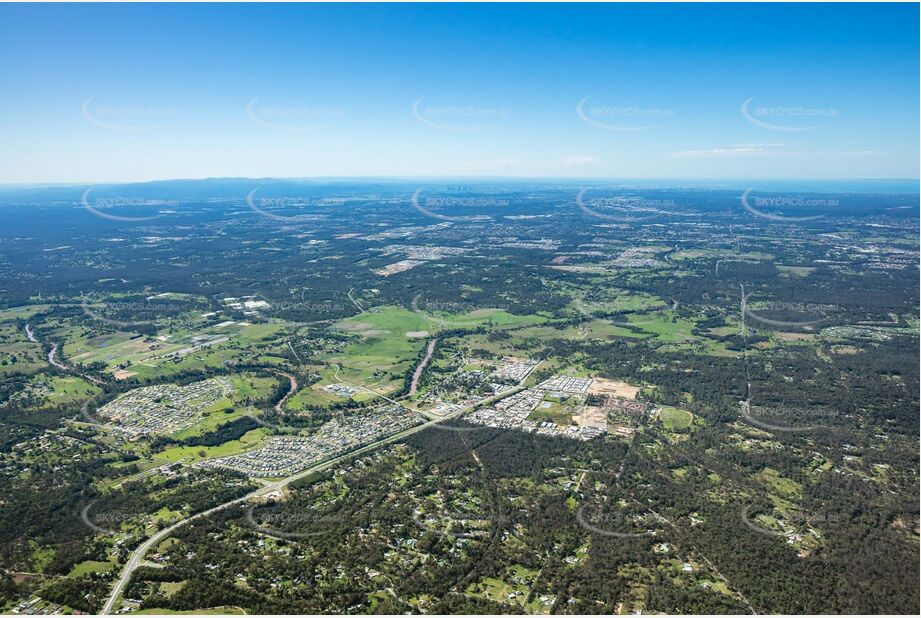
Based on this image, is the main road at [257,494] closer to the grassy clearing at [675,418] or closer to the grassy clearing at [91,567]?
the grassy clearing at [91,567]

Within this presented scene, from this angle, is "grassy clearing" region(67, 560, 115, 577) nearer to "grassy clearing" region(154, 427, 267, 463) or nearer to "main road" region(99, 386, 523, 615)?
"main road" region(99, 386, 523, 615)

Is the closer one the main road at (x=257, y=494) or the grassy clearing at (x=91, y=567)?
the main road at (x=257, y=494)

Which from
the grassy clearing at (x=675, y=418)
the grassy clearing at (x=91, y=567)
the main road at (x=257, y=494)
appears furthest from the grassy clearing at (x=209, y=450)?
the grassy clearing at (x=675, y=418)

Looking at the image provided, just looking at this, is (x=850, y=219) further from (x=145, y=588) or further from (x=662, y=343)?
(x=145, y=588)

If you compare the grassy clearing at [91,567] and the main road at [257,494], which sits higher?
the main road at [257,494]

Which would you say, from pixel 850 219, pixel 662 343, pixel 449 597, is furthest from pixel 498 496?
pixel 850 219

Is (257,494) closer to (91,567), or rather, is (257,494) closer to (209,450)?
(209,450)

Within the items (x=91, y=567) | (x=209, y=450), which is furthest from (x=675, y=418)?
(x=91, y=567)

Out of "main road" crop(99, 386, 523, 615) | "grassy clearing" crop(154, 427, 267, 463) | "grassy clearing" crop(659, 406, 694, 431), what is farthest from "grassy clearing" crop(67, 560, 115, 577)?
"grassy clearing" crop(659, 406, 694, 431)
